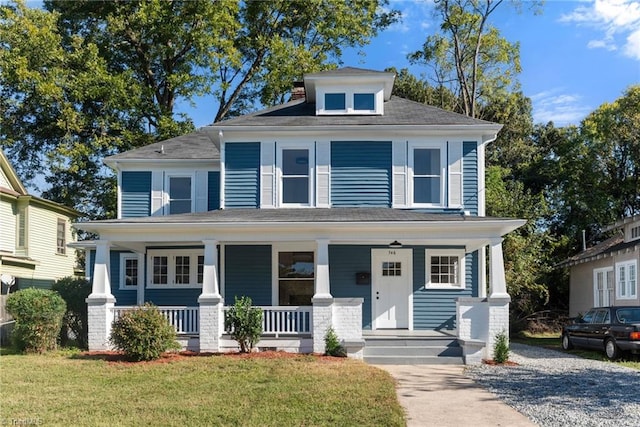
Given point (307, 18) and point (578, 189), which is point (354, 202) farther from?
point (578, 189)

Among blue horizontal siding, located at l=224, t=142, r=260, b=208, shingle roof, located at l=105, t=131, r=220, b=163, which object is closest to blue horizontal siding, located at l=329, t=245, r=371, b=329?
blue horizontal siding, located at l=224, t=142, r=260, b=208

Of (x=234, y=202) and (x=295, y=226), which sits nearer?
(x=295, y=226)

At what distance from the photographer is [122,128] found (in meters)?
26.9

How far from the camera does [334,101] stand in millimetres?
17031

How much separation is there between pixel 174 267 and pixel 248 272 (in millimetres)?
2459

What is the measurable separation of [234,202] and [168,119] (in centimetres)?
1146

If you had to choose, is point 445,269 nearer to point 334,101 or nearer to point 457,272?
point 457,272

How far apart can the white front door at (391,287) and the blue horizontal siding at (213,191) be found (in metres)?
5.07

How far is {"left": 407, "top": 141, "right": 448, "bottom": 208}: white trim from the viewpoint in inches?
632

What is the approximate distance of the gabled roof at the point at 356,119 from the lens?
52.4 ft

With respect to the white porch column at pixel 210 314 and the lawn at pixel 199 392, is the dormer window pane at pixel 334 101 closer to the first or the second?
the white porch column at pixel 210 314

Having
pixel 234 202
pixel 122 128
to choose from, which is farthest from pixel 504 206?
pixel 122 128

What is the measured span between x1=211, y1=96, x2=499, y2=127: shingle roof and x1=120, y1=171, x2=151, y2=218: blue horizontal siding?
3535mm

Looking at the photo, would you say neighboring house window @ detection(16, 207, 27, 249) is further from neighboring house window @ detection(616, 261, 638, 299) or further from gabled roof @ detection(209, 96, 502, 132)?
neighboring house window @ detection(616, 261, 638, 299)
